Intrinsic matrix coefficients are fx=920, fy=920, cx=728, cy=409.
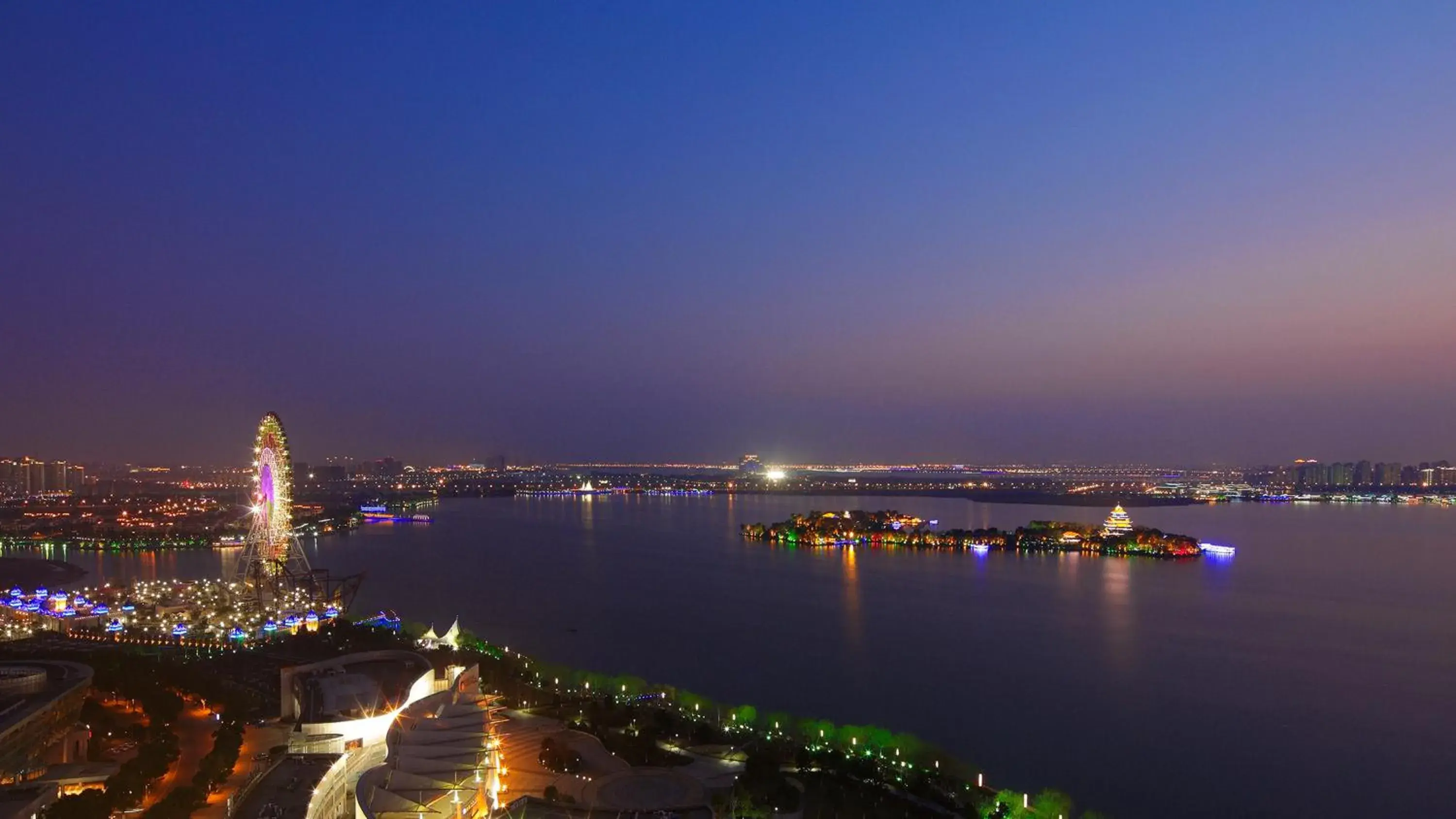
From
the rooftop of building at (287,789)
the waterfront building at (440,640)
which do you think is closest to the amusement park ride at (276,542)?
the waterfront building at (440,640)

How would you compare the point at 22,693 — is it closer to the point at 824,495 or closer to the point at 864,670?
the point at 864,670

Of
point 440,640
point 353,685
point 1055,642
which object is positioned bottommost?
point 1055,642

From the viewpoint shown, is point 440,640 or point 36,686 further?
point 440,640

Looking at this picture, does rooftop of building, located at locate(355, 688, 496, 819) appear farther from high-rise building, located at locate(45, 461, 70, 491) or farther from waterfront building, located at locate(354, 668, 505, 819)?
high-rise building, located at locate(45, 461, 70, 491)

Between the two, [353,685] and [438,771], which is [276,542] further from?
[438,771]

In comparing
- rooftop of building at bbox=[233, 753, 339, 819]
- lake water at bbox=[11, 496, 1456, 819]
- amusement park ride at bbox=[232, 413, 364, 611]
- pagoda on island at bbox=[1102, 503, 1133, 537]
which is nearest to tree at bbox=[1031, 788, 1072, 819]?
lake water at bbox=[11, 496, 1456, 819]

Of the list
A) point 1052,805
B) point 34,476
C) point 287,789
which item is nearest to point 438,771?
point 287,789
